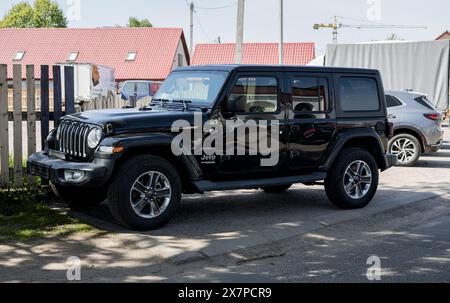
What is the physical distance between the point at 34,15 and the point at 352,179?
78.3m

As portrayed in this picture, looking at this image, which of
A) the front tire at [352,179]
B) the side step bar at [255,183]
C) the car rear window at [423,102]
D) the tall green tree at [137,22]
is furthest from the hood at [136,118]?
the tall green tree at [137,22]

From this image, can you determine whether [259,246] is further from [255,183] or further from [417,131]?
[417,131]

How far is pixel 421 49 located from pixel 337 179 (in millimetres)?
11785

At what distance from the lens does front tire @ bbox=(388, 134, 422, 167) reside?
12.8m

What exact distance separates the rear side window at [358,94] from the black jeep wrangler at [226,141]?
1cm

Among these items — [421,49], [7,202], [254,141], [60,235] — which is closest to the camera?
[60,235]

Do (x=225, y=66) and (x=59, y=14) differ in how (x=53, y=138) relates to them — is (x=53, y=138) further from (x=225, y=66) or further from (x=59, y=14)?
(x=59, y=14)

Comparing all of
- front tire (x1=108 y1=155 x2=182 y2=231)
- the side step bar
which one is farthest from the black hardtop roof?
front tire (x1=108 y1=155 x2=182 y2=231)

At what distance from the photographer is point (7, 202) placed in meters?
7.55

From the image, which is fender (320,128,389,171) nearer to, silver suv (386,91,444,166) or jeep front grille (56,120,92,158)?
jeep front grille (56,120,92,158)

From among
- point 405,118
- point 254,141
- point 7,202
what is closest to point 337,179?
point 254,141

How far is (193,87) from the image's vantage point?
24.0 ft

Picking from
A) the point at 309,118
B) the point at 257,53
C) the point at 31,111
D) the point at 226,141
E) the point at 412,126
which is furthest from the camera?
the point at 257,53

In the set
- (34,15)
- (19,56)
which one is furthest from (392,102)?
(34,15)
